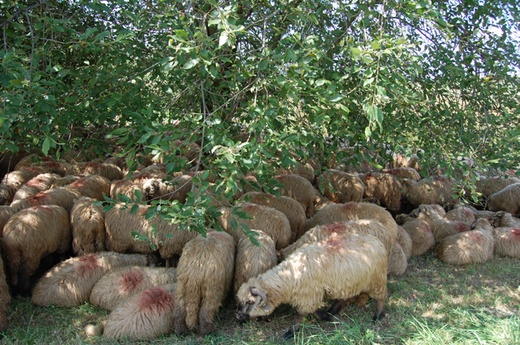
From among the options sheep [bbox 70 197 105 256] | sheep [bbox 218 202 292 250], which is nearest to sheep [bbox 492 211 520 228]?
sheep [bbox 218 202 292 250]

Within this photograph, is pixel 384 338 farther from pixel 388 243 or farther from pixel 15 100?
pixel 15 100

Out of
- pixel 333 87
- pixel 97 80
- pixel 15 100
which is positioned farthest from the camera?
pixel 97 80

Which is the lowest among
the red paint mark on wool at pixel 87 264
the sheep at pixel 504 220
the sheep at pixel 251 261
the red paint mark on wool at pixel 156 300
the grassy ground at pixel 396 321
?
the grassy ground at pixel 396 321

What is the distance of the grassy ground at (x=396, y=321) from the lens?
3.70 m

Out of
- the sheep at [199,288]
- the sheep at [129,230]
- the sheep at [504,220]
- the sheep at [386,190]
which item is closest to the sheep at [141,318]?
the sheep at [199,288]

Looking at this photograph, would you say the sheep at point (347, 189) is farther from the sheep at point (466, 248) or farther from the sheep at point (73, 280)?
the sheep at point (73, 280)

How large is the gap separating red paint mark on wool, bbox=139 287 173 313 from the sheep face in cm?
79

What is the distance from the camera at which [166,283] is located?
4965mm

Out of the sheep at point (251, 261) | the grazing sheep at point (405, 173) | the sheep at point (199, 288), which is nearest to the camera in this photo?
the sheep at point (199, 288)

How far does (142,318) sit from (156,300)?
239mm

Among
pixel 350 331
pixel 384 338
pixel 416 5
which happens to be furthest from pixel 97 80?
pixel 384 338

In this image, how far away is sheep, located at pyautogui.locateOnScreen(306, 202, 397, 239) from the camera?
5.96 meters

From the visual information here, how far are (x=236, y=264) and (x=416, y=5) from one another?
292cm

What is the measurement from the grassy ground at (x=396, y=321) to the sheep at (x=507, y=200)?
3.10m
